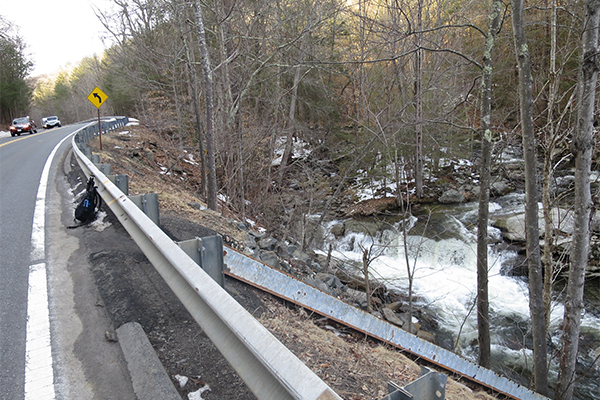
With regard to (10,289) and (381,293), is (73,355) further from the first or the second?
(381,293)

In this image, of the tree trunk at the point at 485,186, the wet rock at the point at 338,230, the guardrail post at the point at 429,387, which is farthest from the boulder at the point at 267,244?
the wet rock at the point at 338,230

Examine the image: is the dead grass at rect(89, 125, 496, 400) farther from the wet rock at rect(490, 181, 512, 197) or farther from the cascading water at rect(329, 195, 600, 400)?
the wet rock at rect(490, 181, 512, 197)

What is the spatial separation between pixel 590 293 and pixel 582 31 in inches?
347

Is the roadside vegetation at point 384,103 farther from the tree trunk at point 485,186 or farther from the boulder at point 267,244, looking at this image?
the boulder at point 267,244

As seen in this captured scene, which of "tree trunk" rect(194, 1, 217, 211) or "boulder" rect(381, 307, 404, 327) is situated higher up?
"tree trunk" rect(194, 1, 217, 211)

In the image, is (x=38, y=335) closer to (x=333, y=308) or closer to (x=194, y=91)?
(x=333, y=308)

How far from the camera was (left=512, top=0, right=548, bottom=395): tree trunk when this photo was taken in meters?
6.52

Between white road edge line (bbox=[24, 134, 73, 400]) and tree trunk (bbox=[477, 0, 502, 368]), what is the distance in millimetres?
6896

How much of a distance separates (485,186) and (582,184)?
1.49m

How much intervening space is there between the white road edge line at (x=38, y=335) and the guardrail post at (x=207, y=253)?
3.83 ft

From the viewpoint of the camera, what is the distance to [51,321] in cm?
324

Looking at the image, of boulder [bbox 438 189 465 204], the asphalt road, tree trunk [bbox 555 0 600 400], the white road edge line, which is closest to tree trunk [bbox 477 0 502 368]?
tree trunk [bbox 555 0 600 400]

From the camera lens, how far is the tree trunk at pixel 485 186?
273 inches

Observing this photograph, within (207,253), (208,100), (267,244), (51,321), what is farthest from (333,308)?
(208,100)
